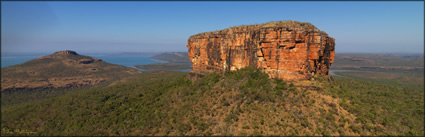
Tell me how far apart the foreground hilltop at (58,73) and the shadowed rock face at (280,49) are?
82.6m

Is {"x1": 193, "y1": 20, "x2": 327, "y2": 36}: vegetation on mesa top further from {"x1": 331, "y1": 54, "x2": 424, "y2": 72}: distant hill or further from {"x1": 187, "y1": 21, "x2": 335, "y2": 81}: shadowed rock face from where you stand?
{"x1": 331, "y1": 54, "x2": 424, "y2": 72}: distant hill

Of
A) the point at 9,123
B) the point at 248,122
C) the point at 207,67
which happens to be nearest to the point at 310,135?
the point at 248,122

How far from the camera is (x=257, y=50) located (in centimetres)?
2205

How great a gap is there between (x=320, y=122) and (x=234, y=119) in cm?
831

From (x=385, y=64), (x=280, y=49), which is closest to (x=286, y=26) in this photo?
(x=280, y=49)

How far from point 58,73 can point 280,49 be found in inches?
4314

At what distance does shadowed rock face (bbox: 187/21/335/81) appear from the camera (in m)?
19.0

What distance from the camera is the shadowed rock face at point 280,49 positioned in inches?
746

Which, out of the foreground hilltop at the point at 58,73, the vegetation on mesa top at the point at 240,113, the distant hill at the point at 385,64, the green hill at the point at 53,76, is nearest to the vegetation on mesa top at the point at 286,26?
the vegetation on mesa top at the point at 240,113

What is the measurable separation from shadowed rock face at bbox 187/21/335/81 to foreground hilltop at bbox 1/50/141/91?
82612 mm

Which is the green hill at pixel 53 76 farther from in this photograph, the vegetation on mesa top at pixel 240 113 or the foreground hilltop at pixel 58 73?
the vegetation on mesa top at pixel 240 113

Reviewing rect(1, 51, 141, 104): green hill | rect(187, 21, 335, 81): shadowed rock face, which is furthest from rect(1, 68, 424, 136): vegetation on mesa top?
rect(1, 51, 141, 104): green hill

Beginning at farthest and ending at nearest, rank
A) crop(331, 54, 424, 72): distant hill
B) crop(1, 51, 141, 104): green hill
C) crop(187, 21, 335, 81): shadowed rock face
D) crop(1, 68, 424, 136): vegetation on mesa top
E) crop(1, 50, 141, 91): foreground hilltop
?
crop(331, 54, 424, 72): distant hill, crop(1, 50, 141, 91): foreground hilltop, crop(1, 51, 141, 104): green hill, crop(187, 21, 335, 81): shadowed rock face, crop(1, 68, 424, 136): vegetation on mesa top

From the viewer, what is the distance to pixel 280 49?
65.8 ft
